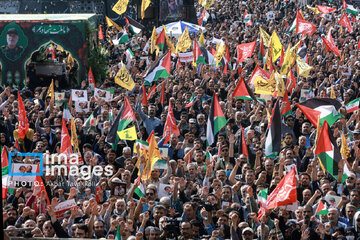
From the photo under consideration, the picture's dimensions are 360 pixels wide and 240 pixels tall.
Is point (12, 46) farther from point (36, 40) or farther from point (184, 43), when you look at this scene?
point (184, 43)

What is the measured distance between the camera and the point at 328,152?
1191 centimetres

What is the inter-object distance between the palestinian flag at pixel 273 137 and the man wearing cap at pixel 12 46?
12587 millimetres

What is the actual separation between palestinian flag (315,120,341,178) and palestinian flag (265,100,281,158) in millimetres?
955

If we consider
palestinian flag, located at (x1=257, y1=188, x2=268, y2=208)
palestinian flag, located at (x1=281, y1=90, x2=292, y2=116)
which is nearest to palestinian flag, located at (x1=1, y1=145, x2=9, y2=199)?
palestinian flag, located at (x1=257, y1=188, x2=268, y2=208)

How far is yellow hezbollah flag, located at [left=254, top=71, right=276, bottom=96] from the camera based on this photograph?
1689 cm

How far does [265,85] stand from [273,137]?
13.8 feet

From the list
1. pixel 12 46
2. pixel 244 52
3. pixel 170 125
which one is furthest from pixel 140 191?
pixel 12 46

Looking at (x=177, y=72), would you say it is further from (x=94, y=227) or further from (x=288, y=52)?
(x=94, y=227)

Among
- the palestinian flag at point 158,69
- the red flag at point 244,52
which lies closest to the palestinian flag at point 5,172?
the palestinian flag at point 158,69

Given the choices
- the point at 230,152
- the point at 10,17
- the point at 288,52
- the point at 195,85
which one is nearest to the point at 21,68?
the point at 10,17

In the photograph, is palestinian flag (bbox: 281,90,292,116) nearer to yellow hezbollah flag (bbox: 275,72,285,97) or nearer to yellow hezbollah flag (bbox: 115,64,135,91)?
yellow hezbollah flag (bbox: 275,72,285,97)

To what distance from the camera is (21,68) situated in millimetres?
23719

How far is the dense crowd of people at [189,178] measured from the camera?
996cm

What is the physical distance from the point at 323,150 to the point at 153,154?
2530mm
